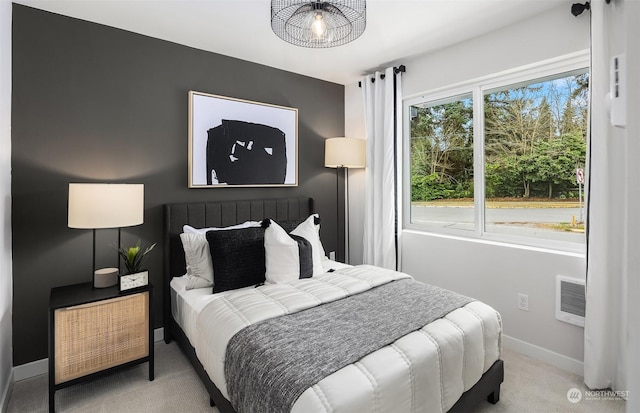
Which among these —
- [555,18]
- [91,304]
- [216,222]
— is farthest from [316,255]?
[555,18]

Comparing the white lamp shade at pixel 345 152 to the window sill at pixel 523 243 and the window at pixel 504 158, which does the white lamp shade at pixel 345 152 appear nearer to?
the window at pixel 504 158

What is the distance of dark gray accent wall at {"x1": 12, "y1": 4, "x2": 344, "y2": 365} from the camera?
→ 2.34 m

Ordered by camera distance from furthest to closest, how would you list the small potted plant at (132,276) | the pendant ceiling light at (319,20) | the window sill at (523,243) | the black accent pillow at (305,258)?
the black accent pillow at (305,258)
the window sill at (523,243)
the small potted plant at (132,276)
the pendant ceiling light at (319,20)

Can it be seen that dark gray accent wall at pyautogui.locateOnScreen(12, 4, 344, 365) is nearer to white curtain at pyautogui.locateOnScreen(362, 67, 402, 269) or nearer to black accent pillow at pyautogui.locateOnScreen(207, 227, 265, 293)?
black accent pillow at pyautogui.locateOnScreen(207, 227, 265, 293)

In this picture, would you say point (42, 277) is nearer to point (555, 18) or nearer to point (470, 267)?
point (470, 267)

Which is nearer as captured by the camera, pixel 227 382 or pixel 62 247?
pixel 227 382

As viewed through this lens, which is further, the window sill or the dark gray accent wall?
the window sill

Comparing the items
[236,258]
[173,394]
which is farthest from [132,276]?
[173,394]

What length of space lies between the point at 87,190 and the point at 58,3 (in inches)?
53.9

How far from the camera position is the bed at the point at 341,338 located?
1.37m

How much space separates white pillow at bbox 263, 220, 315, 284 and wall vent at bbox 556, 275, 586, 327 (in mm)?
1880

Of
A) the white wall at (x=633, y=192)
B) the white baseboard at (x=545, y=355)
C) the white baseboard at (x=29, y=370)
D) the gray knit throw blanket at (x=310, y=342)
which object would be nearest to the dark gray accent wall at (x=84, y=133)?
the white baseboard at (x=29, y=370)

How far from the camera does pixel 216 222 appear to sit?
10.1 feet

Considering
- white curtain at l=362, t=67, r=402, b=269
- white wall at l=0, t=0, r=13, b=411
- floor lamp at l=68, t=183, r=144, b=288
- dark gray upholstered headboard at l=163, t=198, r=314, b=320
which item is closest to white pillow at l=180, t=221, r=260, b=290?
dark gray upholstered headboard at l=163, t=198, r=314, b=320
